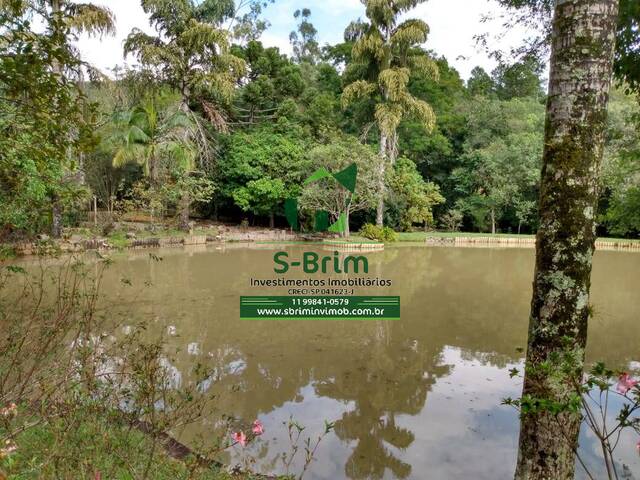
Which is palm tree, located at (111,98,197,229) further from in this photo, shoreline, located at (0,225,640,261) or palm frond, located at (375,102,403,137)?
palm frond, located at (375,102,403,137)

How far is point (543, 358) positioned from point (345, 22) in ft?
52.8

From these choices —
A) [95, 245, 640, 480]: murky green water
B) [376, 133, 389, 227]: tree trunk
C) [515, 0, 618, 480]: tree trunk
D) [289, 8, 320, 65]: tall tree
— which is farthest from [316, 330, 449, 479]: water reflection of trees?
[289, 8, 320, 65]: tall tree

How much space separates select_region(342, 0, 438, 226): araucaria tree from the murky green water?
7.59m

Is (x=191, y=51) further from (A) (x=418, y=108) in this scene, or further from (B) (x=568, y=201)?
(B) (x=568, y=201)

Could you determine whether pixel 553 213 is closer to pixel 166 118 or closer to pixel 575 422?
pixel 575 422

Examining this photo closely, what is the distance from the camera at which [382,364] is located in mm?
4699

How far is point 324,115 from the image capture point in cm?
1728

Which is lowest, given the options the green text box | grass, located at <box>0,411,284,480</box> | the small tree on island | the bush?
the green text box

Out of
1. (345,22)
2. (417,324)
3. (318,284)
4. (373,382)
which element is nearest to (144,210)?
(318,284)

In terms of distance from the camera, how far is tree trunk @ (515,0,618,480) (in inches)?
67.7

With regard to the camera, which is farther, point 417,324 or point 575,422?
point 417,324

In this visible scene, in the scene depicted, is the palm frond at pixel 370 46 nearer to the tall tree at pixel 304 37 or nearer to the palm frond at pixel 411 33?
the palm frond at pixel 411 33

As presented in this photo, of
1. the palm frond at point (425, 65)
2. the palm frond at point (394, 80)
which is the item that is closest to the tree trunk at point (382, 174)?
the palm frond at point (394, 80)

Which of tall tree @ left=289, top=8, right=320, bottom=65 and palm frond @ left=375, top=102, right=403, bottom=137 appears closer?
palm frond @ left=375, top=102, right=403, bottom=137
